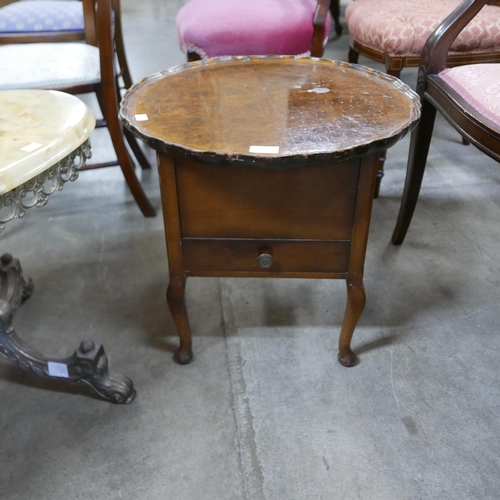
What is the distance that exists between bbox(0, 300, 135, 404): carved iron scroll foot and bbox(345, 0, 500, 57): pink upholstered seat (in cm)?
127

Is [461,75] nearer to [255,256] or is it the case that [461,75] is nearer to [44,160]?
[255,256]

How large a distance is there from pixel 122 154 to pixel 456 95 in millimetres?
1075

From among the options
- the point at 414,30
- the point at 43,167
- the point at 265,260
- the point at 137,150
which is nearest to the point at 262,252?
the point at 265,260

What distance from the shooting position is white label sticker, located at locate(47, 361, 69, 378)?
1117 millimetres

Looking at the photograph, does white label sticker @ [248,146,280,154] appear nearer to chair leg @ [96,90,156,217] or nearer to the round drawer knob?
the round drawer knob

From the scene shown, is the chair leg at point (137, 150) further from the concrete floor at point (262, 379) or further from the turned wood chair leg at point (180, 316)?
the turned wood chair leg at point (180, 316)

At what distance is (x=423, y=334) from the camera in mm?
1320

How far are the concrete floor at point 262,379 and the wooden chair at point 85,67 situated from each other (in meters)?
0.41

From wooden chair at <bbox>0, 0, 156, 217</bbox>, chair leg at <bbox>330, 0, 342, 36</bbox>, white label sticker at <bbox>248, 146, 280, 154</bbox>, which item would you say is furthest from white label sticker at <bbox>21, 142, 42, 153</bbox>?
chair leg at <bbox>330, 0, 342, 36</bbox>

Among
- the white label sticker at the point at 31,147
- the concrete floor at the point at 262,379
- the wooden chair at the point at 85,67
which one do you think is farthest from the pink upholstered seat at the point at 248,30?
the white label sticker at the point at 31,147

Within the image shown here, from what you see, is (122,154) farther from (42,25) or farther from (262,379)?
(262,379)

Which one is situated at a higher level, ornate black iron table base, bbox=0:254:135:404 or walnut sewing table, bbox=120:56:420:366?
walnut sewing table, bbox=120:56:420:366

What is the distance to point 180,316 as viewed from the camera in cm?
117

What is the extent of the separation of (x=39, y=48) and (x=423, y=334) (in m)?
1.51
